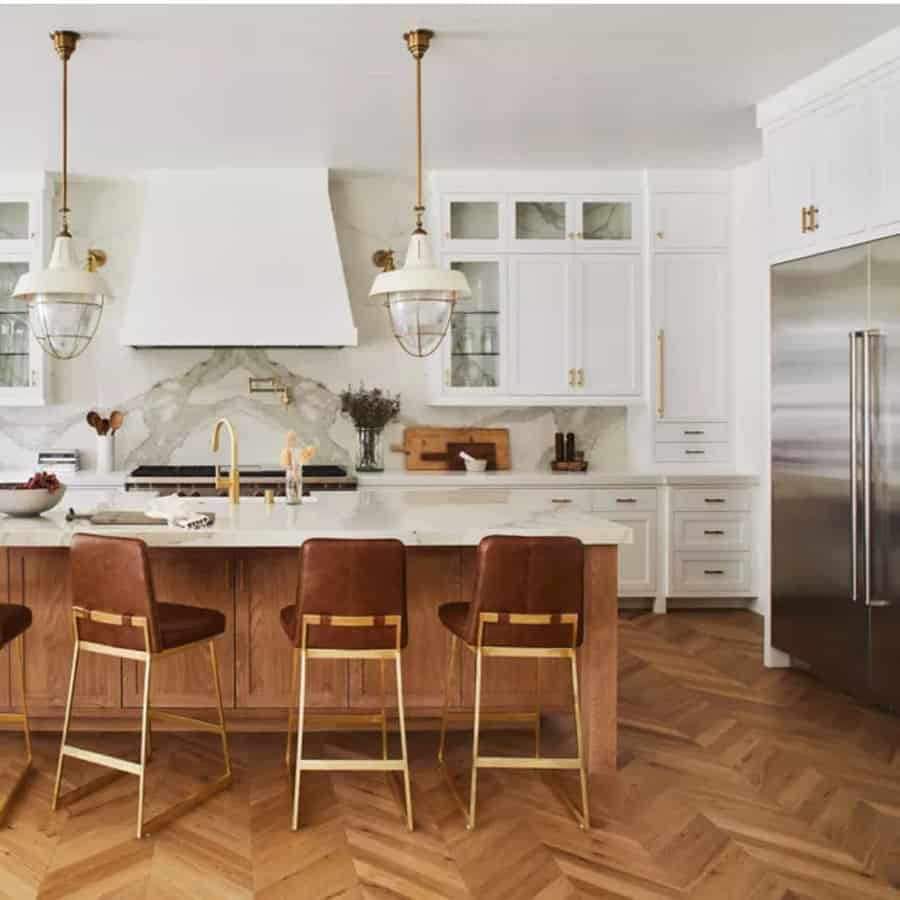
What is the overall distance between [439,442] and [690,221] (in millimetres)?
2153

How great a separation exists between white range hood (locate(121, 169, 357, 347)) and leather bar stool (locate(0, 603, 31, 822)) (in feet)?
8.85

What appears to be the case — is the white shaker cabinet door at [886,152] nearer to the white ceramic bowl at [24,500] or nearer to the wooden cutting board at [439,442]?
the wooden cutting board at [439,442]

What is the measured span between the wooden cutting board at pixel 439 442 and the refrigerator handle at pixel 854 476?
8.68 feet

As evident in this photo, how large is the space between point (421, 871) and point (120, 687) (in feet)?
4.87

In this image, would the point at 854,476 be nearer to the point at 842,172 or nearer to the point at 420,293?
the point at 842,172

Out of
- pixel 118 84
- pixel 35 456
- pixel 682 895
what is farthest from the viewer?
pixel 35 456

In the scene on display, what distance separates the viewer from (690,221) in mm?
6020

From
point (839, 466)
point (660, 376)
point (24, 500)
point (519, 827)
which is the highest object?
point (660, 376)

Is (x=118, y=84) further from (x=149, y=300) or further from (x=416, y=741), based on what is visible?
(x=416, y=741)

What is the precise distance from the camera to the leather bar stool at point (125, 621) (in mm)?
2859

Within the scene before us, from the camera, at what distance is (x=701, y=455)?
19.9 feet

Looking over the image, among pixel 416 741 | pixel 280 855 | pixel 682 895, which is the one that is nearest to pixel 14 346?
pixel 416 741

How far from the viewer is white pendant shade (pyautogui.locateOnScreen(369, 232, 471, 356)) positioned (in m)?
3.37

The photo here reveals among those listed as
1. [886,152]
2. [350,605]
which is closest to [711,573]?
[886,152]
